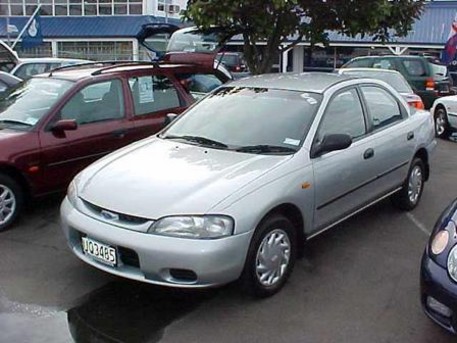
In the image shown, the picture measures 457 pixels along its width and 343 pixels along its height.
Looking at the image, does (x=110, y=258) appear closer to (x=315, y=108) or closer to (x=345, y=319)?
(x=345, y=319)

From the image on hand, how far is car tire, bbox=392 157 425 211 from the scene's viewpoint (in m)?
5.64

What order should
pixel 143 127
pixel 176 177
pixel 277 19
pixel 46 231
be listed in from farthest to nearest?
1. pixel 277 19
2. pixel 143 127
3. pixel 46 231
4. pixel 176 177

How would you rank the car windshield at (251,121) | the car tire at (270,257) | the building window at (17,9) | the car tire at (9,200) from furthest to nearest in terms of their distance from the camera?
the building window at (17,9) → the car tire at (9,200) → the car windshield at (251,121) → the car tire at (270,257)

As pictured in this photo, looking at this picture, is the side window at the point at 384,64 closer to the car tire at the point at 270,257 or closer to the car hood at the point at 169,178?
the car hood at the point at 169,178

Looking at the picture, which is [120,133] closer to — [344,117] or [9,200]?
[9,200]

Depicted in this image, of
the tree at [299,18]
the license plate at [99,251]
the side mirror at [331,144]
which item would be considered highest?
the tree at [299,18]

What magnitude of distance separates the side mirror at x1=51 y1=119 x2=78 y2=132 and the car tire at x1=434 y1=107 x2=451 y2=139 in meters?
7.91

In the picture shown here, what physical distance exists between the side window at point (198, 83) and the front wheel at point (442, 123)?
5511 mm

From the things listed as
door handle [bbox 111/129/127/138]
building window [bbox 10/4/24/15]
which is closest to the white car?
door handle [bbox 111/129/127/138]

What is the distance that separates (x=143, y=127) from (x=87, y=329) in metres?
2.98

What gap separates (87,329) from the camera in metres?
3.44

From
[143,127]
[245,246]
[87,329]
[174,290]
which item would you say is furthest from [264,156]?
[143,127]

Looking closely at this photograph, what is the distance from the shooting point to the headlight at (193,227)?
3.43m

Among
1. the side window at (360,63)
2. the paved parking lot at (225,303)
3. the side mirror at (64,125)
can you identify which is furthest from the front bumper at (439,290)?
the side window at (360,63)
